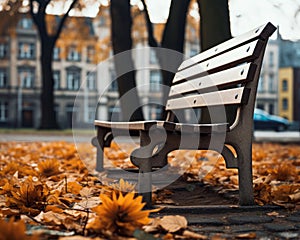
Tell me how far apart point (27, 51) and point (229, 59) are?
176 feet

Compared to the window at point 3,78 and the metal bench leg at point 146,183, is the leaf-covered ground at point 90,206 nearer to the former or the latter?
the metal bench leg at point 146,183

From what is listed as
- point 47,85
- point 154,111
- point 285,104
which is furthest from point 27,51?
point 47,85

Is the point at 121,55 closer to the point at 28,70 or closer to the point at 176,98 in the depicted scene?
the point at 176,98

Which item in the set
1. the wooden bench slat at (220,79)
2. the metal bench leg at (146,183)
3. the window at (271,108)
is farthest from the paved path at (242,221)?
the window at (271,108)

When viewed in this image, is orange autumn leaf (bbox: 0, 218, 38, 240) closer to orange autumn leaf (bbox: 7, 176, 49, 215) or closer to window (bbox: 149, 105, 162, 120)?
orange autumn leaf (bbox: 7, 176, 49, 215)

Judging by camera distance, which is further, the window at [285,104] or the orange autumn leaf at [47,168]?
the window at [285,104]

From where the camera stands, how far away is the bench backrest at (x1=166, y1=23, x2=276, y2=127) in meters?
3.09

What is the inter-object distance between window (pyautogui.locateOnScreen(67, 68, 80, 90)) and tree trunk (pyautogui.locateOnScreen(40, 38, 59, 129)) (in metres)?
32.4

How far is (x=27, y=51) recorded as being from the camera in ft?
181

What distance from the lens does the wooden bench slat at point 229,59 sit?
308cm

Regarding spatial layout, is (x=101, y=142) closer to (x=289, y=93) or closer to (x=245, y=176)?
(x=245, y=176)

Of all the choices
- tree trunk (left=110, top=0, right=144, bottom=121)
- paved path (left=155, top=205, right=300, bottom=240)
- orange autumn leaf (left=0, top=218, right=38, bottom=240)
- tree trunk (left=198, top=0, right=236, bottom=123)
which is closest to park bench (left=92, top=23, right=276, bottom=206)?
paved path (left=155, top=205, right=300, bottom=240)

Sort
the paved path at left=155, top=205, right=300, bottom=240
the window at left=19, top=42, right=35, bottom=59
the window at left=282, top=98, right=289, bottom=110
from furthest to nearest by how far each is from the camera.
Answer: the window at left=282, top=98, right=289, bottom=110 → the window at left=19, top=42, right=35, bottom=59 → the paved path at left=155, top=205, right=300, bottom=240

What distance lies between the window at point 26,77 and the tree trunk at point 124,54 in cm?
4475
